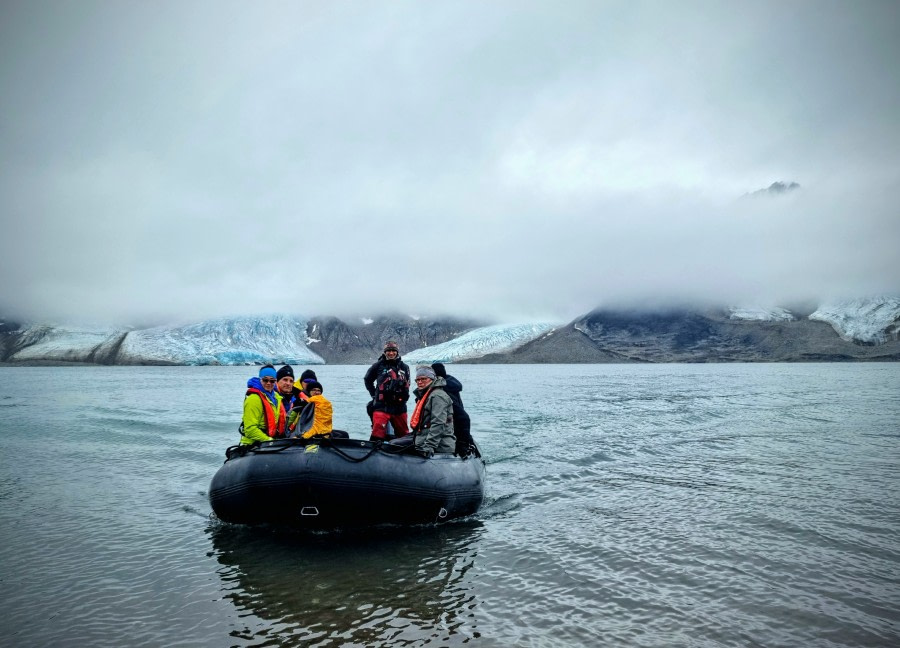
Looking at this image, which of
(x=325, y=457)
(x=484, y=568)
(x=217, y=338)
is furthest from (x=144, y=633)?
(x=217, y=338)

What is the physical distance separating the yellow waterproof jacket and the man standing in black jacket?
184 cm

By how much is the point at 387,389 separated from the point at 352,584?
412 centimetres

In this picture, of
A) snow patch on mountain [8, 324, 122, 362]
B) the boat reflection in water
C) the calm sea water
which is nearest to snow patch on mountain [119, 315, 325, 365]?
snow patch on mountain [8, 324, 122, 362]

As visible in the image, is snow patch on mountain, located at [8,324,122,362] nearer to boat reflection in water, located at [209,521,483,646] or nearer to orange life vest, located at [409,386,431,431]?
orange life vest, located at [409,386,431,431]

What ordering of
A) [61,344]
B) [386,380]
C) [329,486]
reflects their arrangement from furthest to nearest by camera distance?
[61,344] < [386,380] < [329,486]

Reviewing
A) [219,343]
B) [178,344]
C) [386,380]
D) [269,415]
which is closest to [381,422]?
[386,380]

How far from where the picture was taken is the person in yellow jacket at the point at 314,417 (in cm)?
804

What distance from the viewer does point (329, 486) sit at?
24.8ft

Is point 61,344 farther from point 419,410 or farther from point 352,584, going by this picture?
point 352,584

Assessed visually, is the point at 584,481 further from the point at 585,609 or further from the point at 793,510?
the point at 585,609

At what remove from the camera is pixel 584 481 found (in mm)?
11945

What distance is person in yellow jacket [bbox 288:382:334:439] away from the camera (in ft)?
26.4

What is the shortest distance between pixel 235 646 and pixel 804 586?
6150 millimetres

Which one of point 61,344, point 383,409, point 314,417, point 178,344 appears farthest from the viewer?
point 61,344
